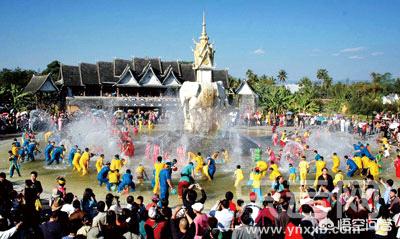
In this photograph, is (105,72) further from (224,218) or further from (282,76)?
(282,76)

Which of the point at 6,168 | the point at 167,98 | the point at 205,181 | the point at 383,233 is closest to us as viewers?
the point at 383,233

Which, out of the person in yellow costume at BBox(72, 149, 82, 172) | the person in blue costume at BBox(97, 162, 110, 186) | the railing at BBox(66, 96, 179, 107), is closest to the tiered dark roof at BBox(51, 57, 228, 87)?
the railing at BBox(66, 96, 179, 107)

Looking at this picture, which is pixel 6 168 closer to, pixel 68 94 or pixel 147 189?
pixel 147 189

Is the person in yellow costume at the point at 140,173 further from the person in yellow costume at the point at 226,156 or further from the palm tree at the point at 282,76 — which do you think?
the palm tree at the point at 282,76

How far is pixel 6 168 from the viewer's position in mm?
17141

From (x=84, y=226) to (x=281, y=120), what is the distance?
31.5 meters

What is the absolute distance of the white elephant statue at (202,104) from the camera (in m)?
21.8

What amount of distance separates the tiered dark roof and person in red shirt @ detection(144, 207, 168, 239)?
40256mm

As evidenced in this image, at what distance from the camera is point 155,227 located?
689 centimetres

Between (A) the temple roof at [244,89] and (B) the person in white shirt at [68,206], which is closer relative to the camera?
(B) the person in white shirt at [68,206]

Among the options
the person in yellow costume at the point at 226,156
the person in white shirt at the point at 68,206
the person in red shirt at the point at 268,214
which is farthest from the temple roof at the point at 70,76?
the person in red shirt at the point at 268,214

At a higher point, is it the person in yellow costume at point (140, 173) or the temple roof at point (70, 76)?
the temple roof at point (70, 76)

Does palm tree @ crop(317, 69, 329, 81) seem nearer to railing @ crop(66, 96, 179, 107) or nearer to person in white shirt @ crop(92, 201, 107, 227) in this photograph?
railing @ crop(66, 96, 179, 107)

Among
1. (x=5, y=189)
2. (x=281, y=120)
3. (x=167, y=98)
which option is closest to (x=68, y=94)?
(x=167, y=98)
